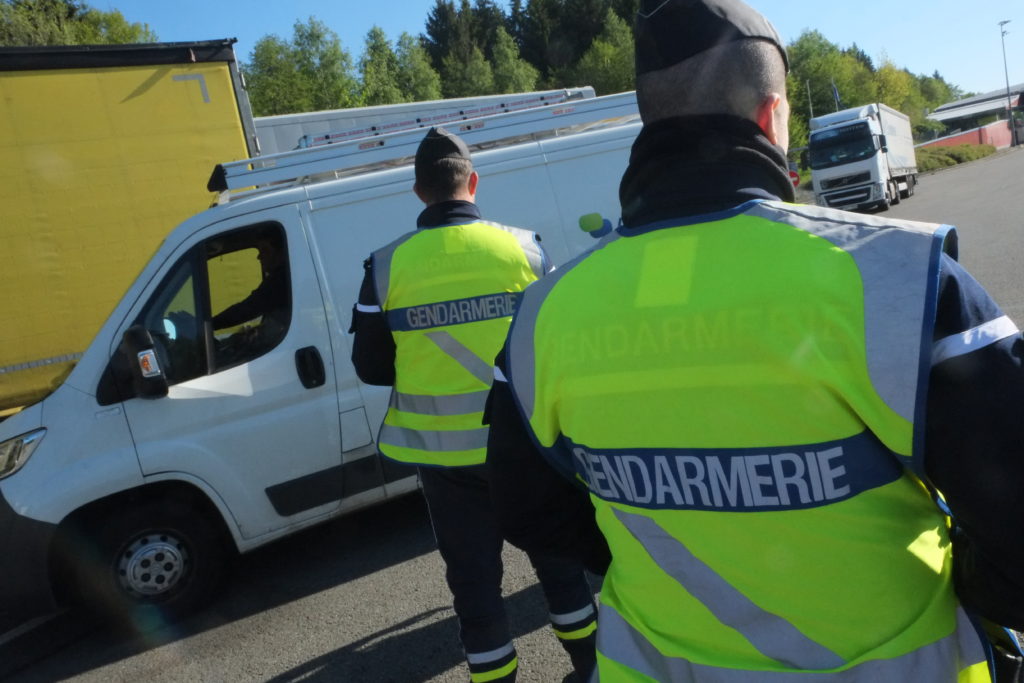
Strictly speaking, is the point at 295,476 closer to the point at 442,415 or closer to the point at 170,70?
the point at 442,415

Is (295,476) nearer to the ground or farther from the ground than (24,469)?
nearer to the ground

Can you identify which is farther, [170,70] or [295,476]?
[170,70]

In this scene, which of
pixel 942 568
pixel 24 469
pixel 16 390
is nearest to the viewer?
pixel 942 568

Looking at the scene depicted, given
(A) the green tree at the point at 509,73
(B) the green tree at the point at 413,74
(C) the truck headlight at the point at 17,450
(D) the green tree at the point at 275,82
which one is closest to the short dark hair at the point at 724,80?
(C) the truck headlight at the point at 17,450

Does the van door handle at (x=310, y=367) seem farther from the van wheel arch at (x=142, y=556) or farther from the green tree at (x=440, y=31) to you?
the green tree at (x=440, y=31)

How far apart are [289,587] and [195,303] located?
5.65ft

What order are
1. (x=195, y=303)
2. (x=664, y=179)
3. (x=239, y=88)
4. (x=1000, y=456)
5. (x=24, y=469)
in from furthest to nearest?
(x=239, y=88), (x=195, y=303), (x=24, y=469), (x=664, y=179), (x=1000, y=456)

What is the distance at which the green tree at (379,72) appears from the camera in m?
42.1

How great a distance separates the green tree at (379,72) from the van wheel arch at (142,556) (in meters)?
37.5

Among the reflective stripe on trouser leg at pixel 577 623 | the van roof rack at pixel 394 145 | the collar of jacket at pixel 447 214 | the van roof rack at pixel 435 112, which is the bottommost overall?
the reflective stripe on trouser leg at pixel 577 623

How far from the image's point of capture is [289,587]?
4844mm

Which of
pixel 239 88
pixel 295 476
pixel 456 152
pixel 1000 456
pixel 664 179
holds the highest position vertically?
pixel 239 88

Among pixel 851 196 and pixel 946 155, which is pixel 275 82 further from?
pixel 946 155

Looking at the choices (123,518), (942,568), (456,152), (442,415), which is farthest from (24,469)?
(942,568)
